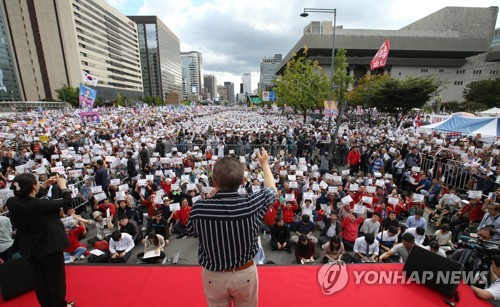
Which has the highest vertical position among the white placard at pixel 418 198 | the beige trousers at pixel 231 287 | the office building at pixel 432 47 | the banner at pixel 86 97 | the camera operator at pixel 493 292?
the office building at pixel 432 47

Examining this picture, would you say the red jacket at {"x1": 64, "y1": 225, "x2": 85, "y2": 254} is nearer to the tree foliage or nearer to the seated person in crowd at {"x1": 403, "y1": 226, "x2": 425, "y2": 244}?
the seated person in crowd at {"x1": 403, "y1": 226, "x2": 425, "y2": 244}

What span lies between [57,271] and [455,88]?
80179 mm

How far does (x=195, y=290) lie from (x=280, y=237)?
13.2 feet

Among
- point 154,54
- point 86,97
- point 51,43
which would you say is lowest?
point 86,97

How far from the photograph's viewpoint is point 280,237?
699 centimetres

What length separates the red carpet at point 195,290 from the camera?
318cm

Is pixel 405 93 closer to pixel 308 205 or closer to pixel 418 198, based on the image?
pixel 418 198

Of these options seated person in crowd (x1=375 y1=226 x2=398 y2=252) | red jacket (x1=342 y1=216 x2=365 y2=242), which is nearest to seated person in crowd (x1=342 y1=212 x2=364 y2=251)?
red jacket (x1=342 y1=216 x2=365 y2=242)

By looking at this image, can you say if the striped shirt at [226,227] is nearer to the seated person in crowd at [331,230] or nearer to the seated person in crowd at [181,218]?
the seated person in crowd at [331,230]

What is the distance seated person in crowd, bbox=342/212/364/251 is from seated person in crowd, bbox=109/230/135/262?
609 centimetres

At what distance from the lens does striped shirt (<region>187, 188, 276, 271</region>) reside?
1.88 metres

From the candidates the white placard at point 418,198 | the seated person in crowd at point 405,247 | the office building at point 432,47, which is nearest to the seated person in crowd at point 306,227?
the seated person in crowd at point 405,247

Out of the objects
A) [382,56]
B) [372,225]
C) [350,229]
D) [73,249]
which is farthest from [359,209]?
[382,56]

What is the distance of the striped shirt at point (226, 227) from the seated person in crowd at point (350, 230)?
574 centimetres
